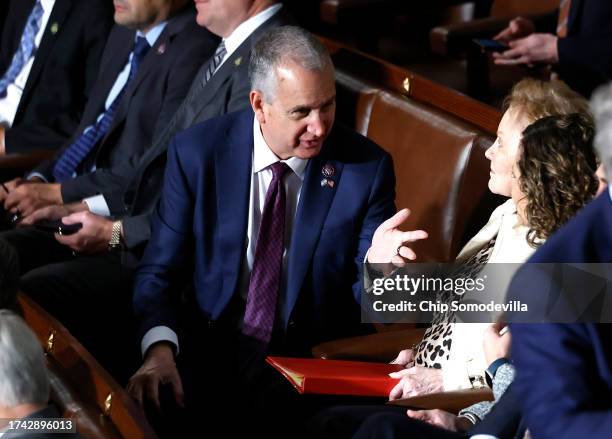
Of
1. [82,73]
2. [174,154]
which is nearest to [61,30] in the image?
[82,73]

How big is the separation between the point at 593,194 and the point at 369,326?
76 centimetres

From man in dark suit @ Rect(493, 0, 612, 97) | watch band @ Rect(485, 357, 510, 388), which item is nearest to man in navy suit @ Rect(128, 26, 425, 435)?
watch band @ Rect(485, 357, 510, 388)

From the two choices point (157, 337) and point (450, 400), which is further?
point (157, 337)

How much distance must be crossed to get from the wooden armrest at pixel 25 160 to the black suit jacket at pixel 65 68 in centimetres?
12

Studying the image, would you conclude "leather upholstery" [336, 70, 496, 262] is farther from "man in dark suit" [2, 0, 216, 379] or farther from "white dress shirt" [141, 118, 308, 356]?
"man in dark suit" [2, 0, 216, 379]

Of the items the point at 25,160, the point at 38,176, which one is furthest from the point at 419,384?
the point at 25,160

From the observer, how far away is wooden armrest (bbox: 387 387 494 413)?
1.96 meters

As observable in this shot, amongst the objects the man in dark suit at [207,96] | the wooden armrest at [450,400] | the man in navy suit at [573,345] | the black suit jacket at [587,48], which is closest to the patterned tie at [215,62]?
the man in dark suit at [207,96]

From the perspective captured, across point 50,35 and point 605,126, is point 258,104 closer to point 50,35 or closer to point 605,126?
point 605,126

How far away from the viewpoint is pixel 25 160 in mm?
3512

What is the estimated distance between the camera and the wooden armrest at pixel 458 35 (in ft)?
11.2

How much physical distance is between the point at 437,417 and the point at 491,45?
171 centimetres

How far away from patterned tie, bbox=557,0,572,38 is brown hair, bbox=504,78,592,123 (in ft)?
4.47

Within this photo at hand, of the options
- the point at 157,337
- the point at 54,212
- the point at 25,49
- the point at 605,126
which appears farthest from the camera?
the point at 25,49
